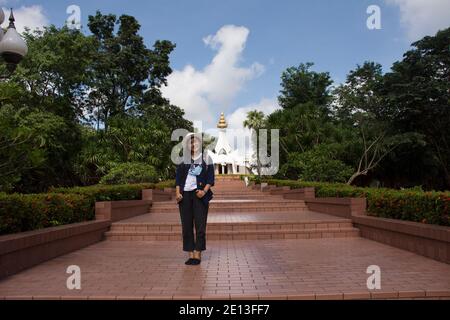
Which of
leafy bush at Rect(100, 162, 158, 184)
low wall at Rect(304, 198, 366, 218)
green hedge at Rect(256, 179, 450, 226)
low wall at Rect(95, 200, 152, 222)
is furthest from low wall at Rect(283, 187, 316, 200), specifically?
leafy bush at Rect(100, 162, 158, 184)

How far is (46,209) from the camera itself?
6.20 metres

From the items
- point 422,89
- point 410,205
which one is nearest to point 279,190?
Result: point 410,205

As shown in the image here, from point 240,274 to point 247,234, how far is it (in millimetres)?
3024

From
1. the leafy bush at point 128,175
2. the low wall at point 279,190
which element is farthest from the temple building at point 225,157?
the leafy bush at point 128,175

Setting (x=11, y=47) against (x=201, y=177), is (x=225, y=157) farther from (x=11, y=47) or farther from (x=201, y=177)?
(x=11, y=47)

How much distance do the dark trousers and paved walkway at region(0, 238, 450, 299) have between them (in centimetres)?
29

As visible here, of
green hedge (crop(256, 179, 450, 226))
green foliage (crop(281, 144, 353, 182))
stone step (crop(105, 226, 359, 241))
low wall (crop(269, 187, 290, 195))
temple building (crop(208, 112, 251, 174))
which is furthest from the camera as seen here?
temple building (crop(208, 112, 251, 174))

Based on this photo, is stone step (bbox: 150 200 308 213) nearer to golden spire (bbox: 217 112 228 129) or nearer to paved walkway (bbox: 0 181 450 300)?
paved walkway (bbox: 0 181 450 300)

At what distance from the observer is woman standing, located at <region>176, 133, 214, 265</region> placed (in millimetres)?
5285

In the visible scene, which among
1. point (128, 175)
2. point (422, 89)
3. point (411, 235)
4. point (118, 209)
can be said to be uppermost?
point (422, 89)

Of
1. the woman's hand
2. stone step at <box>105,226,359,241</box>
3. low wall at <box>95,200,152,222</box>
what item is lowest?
stone step at <box>105,226,359,241</box>

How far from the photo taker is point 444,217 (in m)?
5.62
